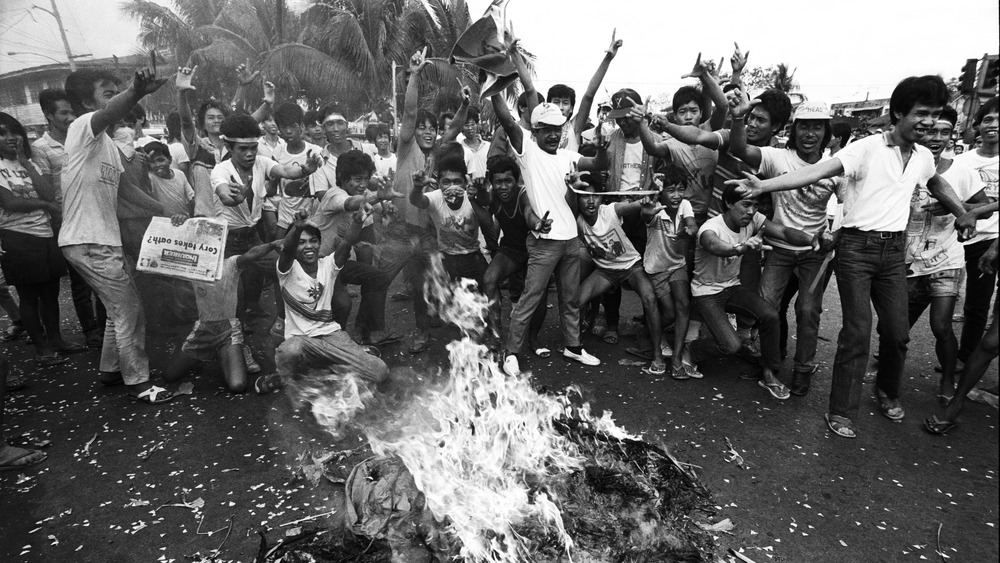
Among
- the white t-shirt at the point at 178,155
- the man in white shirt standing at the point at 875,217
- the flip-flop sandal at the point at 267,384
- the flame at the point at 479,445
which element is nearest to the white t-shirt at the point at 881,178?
the man in white shirt standing at the point at 875,217

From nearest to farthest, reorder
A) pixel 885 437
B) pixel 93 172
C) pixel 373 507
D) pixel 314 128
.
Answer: pixel 373 507
pixel 885 437
pixel 93 172
pixel 314 128

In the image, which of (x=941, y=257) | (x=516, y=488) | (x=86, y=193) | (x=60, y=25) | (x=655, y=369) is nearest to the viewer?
(x=516, y=488)

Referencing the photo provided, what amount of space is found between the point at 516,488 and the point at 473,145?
5.47 metres

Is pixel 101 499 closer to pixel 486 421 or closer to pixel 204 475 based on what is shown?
pixel 204 475

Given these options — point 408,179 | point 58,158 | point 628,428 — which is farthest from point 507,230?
point 58,158

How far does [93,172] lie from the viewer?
445cm

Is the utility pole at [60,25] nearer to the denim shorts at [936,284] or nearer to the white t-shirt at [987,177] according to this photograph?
the denim shorts at [936,284]

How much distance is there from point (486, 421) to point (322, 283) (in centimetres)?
221

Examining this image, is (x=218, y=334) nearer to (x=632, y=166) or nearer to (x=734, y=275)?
(x=632, y=166)

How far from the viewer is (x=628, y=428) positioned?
13.8 feet

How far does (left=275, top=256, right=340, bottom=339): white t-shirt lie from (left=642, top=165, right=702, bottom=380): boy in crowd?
3.07m

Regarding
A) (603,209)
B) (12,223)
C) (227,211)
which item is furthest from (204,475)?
(603,209)

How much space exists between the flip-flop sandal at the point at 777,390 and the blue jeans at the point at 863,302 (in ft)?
1.49

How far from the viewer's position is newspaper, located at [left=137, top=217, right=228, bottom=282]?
466 centimetres
